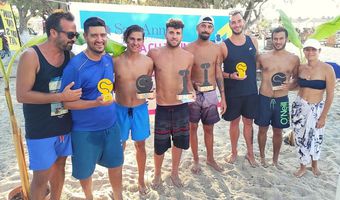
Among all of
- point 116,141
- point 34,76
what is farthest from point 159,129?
point 34,76

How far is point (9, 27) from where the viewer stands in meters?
3.37

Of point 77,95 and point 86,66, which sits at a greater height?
point 86,66

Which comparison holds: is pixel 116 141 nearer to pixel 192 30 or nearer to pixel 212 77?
pixel 212 77

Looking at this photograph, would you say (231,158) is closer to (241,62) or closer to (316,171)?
(316,171)

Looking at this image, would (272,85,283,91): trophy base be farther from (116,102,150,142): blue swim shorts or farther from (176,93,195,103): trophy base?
(116,102,150,142): blue swim shorts

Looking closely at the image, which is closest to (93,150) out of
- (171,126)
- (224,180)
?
(171,126)

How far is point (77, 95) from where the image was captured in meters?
2.52

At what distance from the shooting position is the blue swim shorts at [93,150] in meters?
2.79

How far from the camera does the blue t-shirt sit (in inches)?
103

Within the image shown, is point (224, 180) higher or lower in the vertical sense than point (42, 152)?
lower

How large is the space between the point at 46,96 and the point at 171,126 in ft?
5.02

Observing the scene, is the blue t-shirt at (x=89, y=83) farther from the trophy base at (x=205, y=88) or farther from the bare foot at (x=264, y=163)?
the bare foot at (x=264, y=163)

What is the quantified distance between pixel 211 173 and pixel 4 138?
3730 mm

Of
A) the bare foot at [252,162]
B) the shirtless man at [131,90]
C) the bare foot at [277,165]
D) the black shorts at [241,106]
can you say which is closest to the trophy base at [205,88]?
the black shorts at [241,106]
